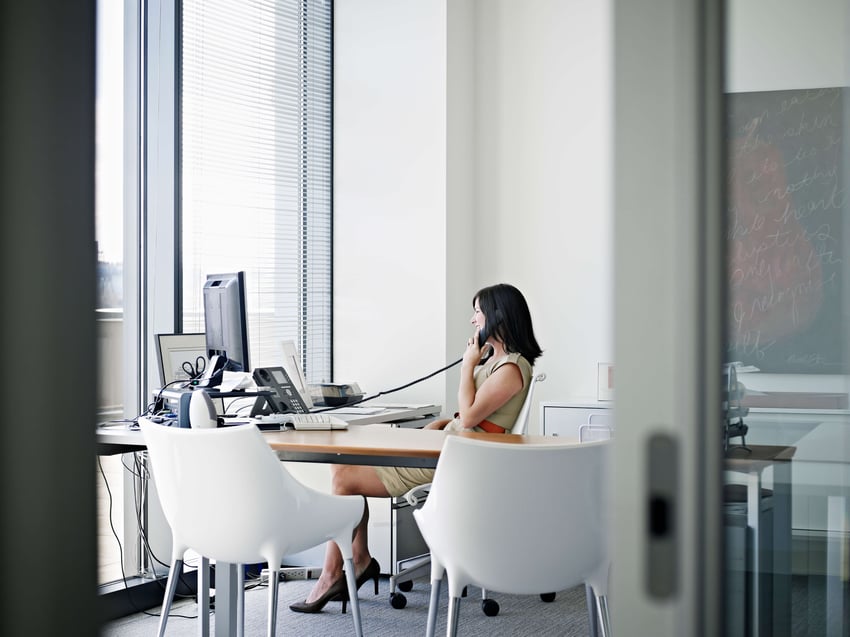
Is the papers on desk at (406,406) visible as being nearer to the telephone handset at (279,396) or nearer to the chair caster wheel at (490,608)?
the telephone handset at (279,396)

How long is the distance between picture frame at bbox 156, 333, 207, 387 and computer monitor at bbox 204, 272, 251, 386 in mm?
104

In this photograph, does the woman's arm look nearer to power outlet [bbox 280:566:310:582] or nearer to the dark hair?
the dark hair

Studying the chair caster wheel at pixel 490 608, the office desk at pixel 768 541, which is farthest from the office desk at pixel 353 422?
the office desk at pixel 768 541

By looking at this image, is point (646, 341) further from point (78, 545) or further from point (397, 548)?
point (397, 548)

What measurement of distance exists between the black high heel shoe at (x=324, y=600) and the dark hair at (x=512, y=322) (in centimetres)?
120

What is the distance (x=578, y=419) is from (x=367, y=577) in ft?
4.25

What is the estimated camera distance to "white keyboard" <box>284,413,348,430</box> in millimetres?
3709

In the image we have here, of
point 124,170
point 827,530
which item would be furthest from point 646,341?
point 124,170

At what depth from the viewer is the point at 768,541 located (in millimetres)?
1714

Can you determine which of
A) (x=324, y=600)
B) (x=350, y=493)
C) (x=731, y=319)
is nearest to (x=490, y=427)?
(x=350, y=493)

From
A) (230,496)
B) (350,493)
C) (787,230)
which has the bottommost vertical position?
(350,493)

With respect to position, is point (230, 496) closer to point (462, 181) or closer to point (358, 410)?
point (358, 410)

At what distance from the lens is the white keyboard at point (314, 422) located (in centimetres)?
371

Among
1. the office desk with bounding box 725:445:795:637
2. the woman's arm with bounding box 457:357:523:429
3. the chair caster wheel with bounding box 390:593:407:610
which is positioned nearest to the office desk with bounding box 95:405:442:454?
the woman's arm with bounding box 457:357:523:429
